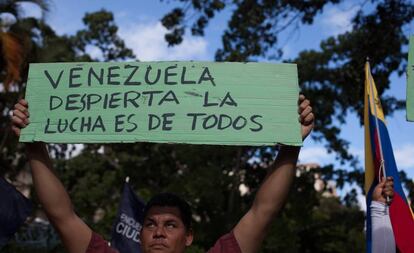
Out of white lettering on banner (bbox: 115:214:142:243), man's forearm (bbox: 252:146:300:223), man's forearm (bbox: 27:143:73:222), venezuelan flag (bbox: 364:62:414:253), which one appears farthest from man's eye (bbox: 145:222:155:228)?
white lettering on banner (bbox: 115:214:142:243)

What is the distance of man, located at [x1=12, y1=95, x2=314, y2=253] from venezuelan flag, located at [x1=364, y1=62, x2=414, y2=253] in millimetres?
1034

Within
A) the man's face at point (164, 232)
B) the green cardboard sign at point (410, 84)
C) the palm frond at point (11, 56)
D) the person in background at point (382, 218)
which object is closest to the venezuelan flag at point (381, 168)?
the person in background at point (382, 218)

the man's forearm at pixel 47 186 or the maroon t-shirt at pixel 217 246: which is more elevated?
the man's forearm at pixel 47 186

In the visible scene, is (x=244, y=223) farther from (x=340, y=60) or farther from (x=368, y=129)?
(x=340, y=60)

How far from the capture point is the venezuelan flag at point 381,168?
3.72 metres

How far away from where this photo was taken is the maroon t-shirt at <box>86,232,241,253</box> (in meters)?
2.65

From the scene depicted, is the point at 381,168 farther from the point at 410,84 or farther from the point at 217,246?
the point at 217,246

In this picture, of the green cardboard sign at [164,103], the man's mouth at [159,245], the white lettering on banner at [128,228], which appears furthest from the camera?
the white lettering on banner at [128,228]

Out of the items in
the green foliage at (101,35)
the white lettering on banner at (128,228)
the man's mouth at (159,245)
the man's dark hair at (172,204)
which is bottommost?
the man's mouth at (159,245)

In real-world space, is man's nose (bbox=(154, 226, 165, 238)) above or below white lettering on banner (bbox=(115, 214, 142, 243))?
below

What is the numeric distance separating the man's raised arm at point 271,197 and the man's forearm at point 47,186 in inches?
31.7

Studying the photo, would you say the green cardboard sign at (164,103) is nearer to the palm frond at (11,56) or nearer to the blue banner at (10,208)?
the blue banner at (10,208)

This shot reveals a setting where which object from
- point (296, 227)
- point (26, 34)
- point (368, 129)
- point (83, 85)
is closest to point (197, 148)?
point (296, 227)

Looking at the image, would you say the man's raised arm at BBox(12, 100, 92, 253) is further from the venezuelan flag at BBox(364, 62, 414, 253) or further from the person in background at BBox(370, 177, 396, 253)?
the venezuelan flag at BBox(364, 62, 414, 253)
